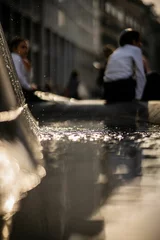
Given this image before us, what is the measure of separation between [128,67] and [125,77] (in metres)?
0.14

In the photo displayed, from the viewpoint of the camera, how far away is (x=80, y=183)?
3.62 m

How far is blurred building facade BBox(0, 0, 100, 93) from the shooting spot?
32.6 meters

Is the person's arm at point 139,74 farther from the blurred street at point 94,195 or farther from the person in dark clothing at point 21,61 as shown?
the blurred street at point 94,195

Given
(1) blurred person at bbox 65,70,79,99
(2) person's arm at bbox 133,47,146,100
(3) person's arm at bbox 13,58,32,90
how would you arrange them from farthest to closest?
(1) blurred person at bbox 65,70,79,99, (3) person's arm at bbox 13,58,32,90, (2) person's arm at bbox 133,47,146,100

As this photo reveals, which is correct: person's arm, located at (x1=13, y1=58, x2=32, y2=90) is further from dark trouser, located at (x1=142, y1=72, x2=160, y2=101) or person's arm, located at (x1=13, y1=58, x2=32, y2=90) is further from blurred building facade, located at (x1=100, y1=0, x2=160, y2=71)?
blurred building facade, located at (x1=100, y1=0, x2=160, y2=71)

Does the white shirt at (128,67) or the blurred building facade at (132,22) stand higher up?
the white shirt at (128,67)

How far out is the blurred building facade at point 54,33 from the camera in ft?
107

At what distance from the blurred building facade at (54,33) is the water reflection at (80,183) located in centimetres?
2309

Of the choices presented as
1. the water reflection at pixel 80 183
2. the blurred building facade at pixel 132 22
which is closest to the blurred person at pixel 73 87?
the water reflection at pixel 80 183

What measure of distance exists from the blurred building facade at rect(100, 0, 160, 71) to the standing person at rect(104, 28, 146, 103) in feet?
138

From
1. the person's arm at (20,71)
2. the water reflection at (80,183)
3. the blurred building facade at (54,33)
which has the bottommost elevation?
the blurred building facade at (54,33)

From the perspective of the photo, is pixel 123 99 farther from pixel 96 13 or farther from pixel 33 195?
pixel 96 13

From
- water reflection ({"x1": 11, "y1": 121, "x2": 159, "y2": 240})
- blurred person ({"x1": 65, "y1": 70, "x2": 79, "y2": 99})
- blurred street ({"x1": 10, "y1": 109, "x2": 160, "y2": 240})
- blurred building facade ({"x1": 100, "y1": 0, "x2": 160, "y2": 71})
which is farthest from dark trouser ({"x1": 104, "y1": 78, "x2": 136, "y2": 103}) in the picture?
blurred building facade ({"x1": 100, "y1": 0, "x2": 160, "y2": 71})

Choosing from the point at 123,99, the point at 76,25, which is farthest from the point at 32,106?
the point at 76,25
